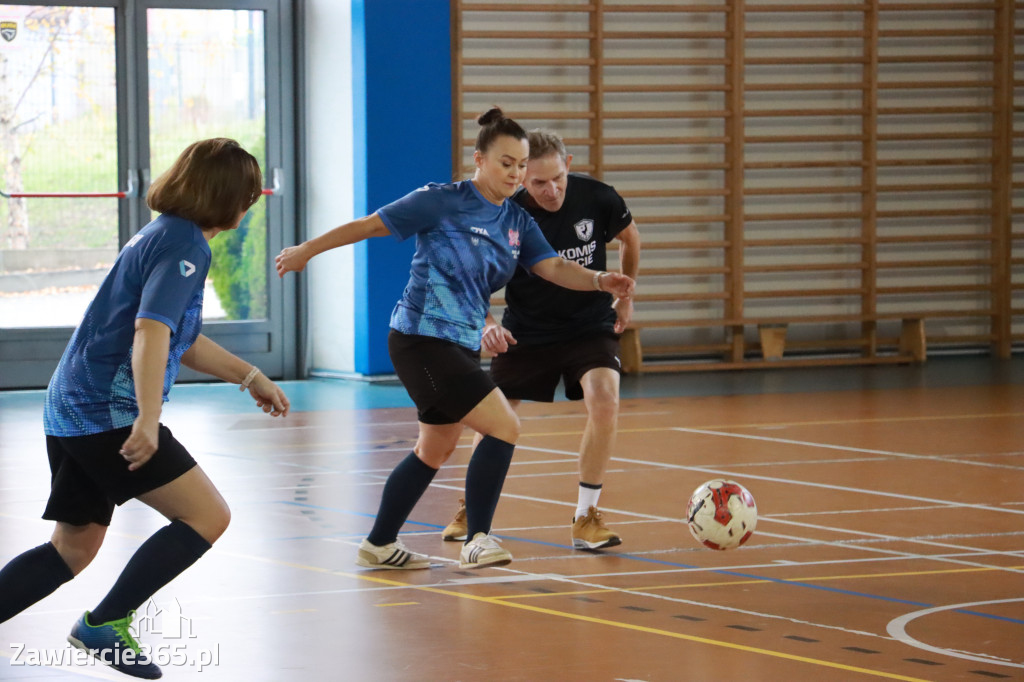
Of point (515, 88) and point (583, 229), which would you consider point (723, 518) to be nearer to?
point (583, 229)

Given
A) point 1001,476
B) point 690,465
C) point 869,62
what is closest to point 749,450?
point 690,465

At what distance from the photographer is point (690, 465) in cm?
644

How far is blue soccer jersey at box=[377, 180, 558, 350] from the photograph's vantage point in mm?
4242

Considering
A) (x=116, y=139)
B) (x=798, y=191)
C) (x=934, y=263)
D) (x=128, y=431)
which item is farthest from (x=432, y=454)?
(x=934, y=263)

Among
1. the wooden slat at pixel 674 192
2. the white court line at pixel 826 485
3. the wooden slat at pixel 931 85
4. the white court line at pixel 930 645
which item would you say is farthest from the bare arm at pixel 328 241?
the wooden slat at pixel 931 85

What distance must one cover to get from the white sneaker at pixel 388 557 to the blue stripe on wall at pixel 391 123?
223 inches

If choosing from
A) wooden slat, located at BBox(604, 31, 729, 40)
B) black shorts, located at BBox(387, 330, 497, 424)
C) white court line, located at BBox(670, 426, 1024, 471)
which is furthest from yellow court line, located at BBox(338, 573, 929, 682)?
wooden slat, located at BBox(604, 31, 729, 40)

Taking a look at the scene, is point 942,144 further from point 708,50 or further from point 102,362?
point 102,362

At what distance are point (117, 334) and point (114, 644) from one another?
61 centimetres

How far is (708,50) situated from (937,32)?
184 centimetres

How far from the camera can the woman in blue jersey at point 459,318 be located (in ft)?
13.8

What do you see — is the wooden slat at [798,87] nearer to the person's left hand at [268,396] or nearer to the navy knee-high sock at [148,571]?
the person's left hand at [268,396]

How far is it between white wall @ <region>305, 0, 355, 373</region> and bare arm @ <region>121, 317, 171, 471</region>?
7.26 metres

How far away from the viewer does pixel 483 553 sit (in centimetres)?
428
